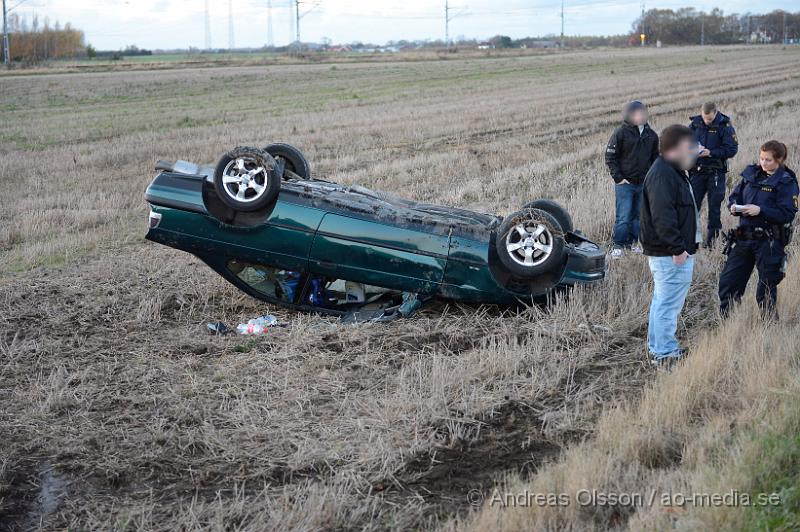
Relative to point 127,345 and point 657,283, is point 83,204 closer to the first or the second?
point 127,345

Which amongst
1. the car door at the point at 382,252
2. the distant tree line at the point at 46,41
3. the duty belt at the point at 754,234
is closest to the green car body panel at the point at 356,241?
the car door at the point at 382,252

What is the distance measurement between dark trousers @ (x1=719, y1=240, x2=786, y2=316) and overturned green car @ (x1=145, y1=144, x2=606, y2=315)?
37.2 inches

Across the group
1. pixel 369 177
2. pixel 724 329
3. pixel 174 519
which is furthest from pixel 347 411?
pixel 369 177

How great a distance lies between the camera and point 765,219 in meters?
6.34

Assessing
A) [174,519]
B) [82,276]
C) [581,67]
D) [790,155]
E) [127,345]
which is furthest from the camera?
[581,67]

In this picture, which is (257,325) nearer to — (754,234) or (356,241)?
(356,241)

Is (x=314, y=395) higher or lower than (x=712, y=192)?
lower

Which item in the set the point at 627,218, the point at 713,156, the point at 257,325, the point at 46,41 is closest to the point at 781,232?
the point at 627,218

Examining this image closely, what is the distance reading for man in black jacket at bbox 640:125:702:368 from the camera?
18.9 feet

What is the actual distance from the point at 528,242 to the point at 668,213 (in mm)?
1190

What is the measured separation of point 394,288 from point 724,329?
2393 mm

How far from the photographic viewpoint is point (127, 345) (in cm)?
666

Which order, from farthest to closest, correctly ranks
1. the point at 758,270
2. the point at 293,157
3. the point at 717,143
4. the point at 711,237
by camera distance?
the point at 717,143, the point at 711,237, the point at 293,157, the point at 758,270

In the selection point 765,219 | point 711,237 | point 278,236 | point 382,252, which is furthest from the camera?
point 711,237
